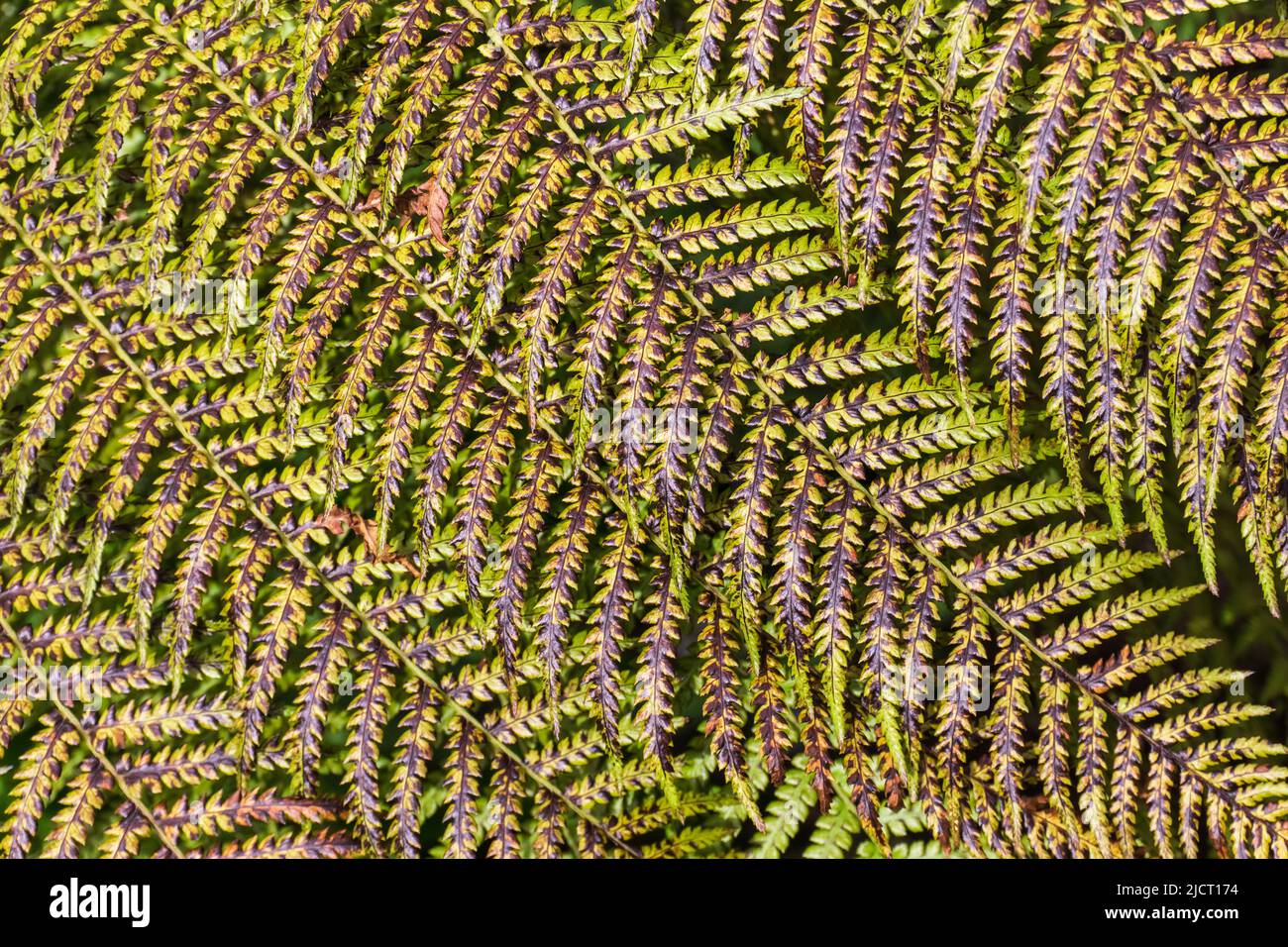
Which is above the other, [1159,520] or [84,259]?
[84,259]

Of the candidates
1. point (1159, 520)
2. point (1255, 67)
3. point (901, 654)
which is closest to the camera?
point (1159, 520)

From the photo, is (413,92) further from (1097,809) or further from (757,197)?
(1097,809)

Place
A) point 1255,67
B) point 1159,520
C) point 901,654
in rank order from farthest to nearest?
point 1255,67
point 901,654
point 1159,520

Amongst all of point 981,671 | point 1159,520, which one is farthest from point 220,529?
point 1159,520

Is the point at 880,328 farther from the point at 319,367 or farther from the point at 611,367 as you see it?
the point at 319,367

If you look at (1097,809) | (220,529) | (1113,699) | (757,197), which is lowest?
(1097,809)

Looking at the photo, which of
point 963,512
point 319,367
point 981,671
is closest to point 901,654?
point 981,671

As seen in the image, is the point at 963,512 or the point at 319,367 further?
the point at 319,367
